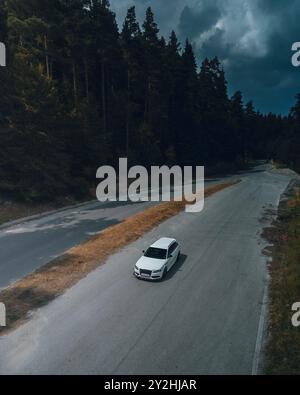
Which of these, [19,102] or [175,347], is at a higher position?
[19,102]

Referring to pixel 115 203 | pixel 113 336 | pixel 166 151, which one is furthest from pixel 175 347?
pixel 166 151

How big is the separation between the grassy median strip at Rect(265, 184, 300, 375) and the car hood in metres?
5.53

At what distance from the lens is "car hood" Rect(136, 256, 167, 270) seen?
1755cm

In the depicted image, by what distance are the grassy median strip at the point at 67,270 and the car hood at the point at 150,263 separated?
9.17ft

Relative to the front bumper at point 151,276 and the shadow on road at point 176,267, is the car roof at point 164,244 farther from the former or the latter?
the front bumper at point 151,276

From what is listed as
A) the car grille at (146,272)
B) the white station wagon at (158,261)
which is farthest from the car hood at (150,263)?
the car grille at (146,272)

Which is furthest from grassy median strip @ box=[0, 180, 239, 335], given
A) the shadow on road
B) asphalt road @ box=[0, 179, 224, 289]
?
the shadow on road

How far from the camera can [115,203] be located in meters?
37.2

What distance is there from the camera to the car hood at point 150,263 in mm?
17547

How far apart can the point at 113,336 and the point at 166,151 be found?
52461 millimetres

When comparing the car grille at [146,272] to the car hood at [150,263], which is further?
the car hood at [150,263]

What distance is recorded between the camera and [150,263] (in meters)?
17.9

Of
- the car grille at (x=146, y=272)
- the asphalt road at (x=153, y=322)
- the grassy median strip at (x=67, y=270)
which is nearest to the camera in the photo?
the asphalt road at (x=153, y=322)

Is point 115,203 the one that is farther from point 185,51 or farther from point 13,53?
point 185,51
